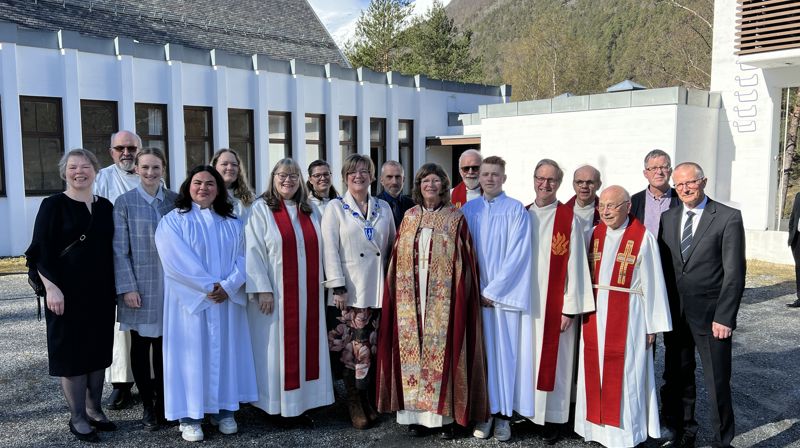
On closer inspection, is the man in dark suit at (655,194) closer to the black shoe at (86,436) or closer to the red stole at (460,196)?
the red stole at (460,196)

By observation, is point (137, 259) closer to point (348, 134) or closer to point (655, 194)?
point (655, 194)

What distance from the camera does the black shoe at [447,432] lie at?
14.3ft

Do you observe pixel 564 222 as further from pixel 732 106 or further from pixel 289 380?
pixel 732 106

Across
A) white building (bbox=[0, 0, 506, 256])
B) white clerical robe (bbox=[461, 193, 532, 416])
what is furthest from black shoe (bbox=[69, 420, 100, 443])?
white building (bbox=[0, 0, 506, 256])

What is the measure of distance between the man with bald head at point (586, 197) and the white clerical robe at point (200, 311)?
255cm

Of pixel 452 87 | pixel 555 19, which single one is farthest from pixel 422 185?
pixel 555 19

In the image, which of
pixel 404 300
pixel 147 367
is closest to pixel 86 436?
pixel 147 367

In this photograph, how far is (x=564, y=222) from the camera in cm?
421

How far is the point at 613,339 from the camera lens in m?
4.08

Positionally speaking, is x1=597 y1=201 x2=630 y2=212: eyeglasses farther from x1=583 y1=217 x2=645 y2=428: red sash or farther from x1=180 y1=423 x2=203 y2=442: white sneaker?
x1=180 y1=423 x2=203 y2=442: white sneaker

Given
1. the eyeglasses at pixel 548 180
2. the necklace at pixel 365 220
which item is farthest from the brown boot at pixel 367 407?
the eyeglasses at pixel 548 180

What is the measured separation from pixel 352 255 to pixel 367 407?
119 centimetres

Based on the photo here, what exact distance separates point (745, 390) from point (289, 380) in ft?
13.4

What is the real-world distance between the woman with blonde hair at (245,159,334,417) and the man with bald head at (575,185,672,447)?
201cm
